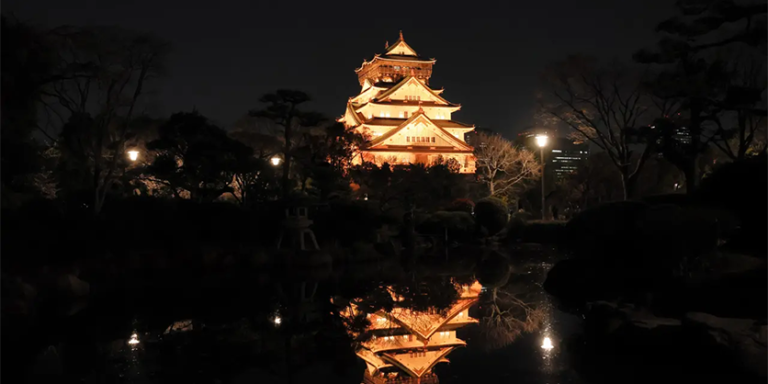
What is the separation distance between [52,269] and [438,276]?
11372 mm

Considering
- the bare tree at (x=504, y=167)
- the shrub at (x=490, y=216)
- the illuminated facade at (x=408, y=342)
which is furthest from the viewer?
the bare tree at (x=504, y=167)

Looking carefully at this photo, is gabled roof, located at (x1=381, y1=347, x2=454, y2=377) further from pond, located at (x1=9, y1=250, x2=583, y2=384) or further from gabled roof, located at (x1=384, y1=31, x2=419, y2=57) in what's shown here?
gabled roof, located at (x1=384, y1=31, x2=419, y2=57)

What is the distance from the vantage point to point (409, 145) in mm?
47250

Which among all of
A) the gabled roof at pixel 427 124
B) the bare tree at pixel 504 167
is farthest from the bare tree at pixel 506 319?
the gabled roof at pixel 427 124

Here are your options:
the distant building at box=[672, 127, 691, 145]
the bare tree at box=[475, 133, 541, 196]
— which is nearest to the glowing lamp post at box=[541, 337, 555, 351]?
the distant building at box=[672, 127, 691, 145]

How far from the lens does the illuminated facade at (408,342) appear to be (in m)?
8.52

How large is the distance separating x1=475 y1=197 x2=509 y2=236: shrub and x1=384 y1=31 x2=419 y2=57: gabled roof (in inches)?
1052

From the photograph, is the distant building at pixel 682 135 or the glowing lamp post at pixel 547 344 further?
the distant building at pixel 682 135

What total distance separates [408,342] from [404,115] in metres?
43.5

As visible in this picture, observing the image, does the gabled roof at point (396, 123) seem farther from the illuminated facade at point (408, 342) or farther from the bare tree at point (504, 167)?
the illuminated facade at point (408, 342)

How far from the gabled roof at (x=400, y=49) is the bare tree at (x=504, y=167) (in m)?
17.3

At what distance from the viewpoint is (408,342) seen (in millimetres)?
10422

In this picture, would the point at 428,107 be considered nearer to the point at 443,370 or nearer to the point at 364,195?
the point at 364,195

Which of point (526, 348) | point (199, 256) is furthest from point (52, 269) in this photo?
point (526, 348)
